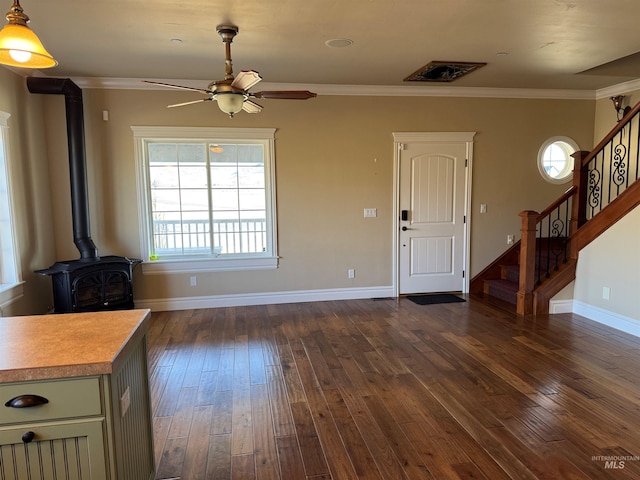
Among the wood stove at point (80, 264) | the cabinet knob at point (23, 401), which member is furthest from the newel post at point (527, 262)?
the cabinet knob at point (23, 401)

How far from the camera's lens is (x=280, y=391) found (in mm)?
3162

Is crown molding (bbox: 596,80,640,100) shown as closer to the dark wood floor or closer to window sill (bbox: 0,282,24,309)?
the dark wood floor

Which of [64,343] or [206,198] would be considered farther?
[206,198]

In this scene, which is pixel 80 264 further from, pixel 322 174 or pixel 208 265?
pixel 322 174

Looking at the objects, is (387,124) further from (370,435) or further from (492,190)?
(370,435)

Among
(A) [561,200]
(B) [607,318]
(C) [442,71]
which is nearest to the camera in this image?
(B) [607,318]

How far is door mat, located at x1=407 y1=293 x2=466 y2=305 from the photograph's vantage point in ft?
18.5

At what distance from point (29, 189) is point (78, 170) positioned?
0.51 m

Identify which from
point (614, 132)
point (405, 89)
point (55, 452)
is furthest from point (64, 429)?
point (614, 132)

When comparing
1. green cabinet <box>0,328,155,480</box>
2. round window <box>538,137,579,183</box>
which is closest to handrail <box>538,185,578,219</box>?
round window <box>538,137,579,183</box>

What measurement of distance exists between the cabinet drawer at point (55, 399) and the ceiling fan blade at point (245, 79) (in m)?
2.10

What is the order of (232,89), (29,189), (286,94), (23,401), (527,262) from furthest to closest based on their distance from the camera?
1. (527,262)
2. (29,189)
3. (286,94)
4. (232,89)
5. (23,401)

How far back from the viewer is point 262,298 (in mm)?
5598

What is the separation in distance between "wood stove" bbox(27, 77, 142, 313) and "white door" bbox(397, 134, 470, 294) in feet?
11.8
